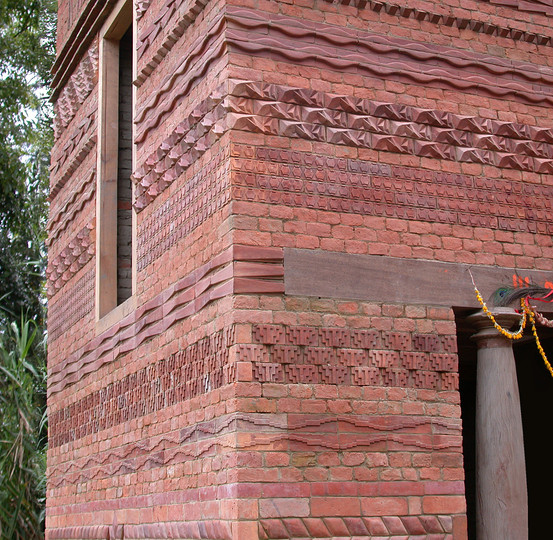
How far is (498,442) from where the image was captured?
6758 mm

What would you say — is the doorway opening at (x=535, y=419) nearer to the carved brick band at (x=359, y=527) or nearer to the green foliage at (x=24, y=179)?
the carved brick band at (x=359, y=527)

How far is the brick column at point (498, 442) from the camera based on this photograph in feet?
21.7

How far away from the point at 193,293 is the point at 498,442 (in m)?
2.47

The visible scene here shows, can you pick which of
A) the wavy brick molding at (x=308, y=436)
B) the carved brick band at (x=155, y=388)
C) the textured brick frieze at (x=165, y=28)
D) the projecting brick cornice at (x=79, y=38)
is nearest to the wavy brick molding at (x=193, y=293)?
the carved brick band at (x=155, y=388)

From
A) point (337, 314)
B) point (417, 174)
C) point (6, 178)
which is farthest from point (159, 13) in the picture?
point (6, 178)

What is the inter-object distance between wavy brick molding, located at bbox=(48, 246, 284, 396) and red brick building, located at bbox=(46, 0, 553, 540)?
0.02 metres

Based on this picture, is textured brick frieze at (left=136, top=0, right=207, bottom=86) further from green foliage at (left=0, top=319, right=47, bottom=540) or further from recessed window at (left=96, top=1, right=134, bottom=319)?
green foliage at (left=0, top=319, right=47, bottom=540)

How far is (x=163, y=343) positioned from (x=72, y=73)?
4949mm

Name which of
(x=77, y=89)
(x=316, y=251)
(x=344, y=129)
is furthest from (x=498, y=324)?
(x=77, y=89)

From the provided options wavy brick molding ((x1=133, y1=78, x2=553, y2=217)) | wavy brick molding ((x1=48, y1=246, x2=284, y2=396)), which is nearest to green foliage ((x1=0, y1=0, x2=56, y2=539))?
wavy brick molding ((x1=48, y1=246, x2=284, y2=396))

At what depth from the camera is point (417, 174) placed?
7102 millimetres

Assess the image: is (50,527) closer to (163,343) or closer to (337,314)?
(163,343)

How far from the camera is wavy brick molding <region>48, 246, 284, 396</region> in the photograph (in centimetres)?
633

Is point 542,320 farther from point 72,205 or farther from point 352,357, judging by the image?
point 72,205
